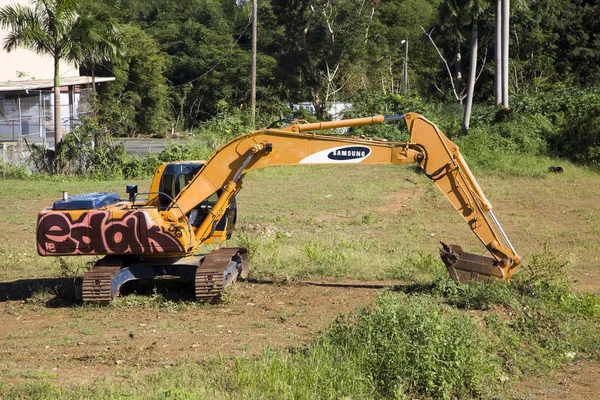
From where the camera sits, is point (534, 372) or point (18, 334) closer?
point (534, 372)

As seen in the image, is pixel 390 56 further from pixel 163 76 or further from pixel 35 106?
pixel 35 106

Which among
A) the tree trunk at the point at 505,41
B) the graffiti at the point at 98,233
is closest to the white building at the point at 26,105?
the tree trunk at the point at 505,41

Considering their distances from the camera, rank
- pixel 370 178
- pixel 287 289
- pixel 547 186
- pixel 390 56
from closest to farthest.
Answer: pixel 287 289 → pixel 547 186 → pixel 370 178 → pixel 390 56

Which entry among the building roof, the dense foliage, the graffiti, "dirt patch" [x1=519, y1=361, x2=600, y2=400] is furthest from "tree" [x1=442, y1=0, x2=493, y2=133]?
"dirt patch" [x1=519, y1=361, x2=600, y2=400]

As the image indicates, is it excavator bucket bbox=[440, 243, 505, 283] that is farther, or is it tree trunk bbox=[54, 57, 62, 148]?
tree trunk bbox=[54, 57, 62, 148]

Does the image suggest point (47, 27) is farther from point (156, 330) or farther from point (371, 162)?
point (156, 330)

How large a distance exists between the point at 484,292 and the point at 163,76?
166ft

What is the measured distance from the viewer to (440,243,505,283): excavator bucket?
38.0 feet

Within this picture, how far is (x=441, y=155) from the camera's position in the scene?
11648 mm

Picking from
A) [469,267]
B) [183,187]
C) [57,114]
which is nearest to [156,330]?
[183,187]

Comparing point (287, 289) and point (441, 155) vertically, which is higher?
point (441, 155)

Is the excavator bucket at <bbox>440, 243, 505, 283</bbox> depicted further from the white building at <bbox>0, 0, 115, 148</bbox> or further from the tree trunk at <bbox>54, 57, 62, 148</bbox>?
the white building at <bbox>0, 0, 115, 148</bbox>

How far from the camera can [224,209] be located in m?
12.3

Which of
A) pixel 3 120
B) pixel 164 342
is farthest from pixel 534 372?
pixel 3 120
